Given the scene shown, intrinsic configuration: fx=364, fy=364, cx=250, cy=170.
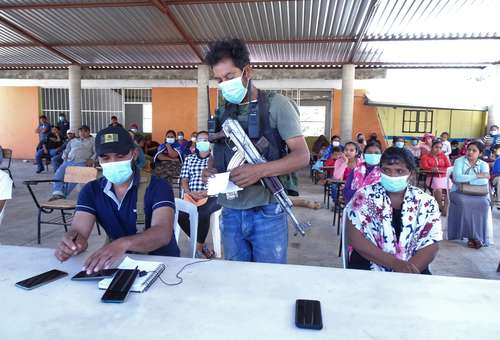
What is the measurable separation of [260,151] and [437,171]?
5.48m

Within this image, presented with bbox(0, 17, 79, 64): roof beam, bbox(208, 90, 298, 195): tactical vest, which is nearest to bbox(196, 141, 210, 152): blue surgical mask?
bbox(208, 90, 298, 195): tactical vest

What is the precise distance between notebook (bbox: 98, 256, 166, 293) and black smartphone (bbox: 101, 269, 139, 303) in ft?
0.07

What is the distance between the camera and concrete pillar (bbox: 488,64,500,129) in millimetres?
10484

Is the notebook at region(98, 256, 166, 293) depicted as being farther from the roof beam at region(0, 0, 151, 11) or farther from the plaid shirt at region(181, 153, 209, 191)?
the roof beam at region(0, 0, 151, 11)

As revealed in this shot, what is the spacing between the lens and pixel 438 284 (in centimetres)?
134

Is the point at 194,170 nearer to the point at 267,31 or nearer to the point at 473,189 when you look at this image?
the point at 473,189

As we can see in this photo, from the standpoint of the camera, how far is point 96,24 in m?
8.70

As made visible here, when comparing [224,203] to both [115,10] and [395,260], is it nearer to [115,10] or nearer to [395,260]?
[395,260]

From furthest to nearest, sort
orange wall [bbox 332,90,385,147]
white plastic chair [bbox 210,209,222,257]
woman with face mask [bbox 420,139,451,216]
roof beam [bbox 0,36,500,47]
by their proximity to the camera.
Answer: orange wall [bbox 332,90,385,147]
roof beam [bbox 0,36,500,47]
woman with face mask [bbox 420,139,451,216]
white plastic chair [bbox 210,209,222,257]

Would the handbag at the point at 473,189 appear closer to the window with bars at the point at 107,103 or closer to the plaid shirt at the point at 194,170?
the plaid shirt at the point at 194,170

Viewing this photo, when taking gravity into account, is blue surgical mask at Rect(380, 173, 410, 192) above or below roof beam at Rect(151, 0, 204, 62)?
below

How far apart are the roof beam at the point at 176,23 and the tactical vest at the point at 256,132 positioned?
21.0ft

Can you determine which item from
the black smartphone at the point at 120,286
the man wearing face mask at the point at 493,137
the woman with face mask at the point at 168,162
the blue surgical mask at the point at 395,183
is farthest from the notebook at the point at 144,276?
the man wearing face mask at the point at 493,137

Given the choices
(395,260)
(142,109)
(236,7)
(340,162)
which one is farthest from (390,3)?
(142,109)
